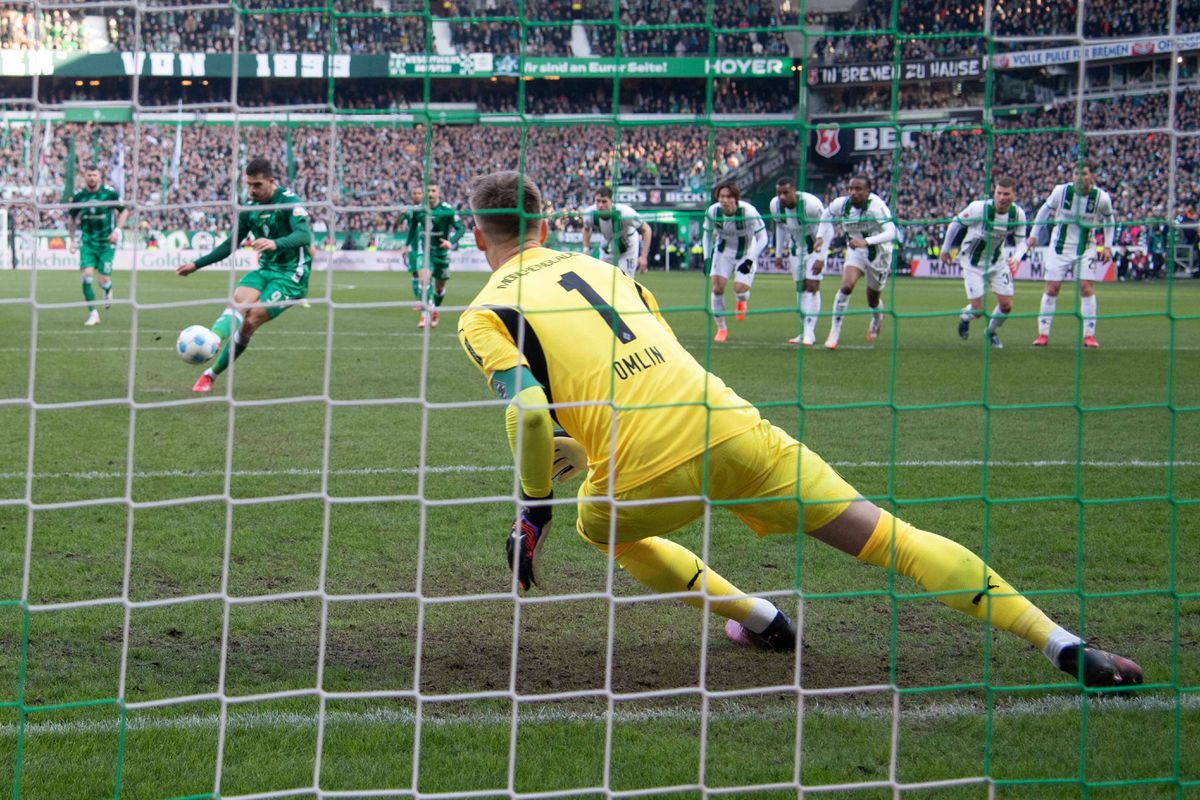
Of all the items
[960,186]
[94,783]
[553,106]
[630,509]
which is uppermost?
[553,106]

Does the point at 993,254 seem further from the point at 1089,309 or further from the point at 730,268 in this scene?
the point at 730,268

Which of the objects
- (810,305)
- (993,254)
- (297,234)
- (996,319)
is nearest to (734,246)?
(810,305)

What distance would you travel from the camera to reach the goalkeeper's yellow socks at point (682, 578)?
4156 mm

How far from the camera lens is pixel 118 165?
2712 cm

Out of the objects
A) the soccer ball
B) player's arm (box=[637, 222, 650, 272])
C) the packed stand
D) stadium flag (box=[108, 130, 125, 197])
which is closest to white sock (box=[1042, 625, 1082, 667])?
the packed stand

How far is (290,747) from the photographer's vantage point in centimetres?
339

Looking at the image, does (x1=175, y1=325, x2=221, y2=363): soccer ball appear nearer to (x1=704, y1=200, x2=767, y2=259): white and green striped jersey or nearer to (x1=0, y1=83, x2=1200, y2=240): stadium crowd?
(x1=0, y1=83, x2=1200, y2=240): stadium crowd

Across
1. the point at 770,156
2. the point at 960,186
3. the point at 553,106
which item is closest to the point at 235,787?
the point at 770,156

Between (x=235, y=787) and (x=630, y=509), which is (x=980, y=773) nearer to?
(x=630, y=509)

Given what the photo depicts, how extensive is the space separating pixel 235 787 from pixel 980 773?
6.40ft

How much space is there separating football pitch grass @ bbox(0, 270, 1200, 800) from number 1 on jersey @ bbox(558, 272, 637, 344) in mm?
250

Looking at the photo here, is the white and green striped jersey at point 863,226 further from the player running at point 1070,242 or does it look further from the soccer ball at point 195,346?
the soccer ball at point 195,346

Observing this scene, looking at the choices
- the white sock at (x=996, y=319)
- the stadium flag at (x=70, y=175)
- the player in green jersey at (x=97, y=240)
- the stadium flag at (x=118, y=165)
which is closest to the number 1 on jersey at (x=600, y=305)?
the white sock at (x=996, y=319)

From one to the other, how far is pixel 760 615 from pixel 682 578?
30 cm
